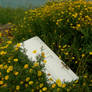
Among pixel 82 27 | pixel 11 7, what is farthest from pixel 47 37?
pixel 11 7

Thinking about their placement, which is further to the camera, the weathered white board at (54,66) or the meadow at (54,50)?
the weathered white board at (54,66)

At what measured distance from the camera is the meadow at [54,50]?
2288 mm

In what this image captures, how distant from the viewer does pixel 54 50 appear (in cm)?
355

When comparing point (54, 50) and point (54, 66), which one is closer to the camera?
point (54, 66)

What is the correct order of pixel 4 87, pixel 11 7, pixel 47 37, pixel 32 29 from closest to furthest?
1. pixel 4 87
2. pixel 47 37
3. pixel 32 29
4. pixel 11 7

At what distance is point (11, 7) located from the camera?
630 centimetres

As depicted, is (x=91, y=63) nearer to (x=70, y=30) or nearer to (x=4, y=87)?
(x=70, y=30)

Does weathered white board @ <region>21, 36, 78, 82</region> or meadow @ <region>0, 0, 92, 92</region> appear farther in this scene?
weathered white board @ <region>21, 36, 78, 82</region>

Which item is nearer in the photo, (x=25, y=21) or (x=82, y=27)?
(x=82, y=27)

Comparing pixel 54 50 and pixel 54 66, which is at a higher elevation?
pixel 54 50

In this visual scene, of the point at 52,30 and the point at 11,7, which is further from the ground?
the point at 11,7

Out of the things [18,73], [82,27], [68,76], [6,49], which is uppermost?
[82,27]

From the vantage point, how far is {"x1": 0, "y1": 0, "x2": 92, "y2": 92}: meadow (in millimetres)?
2288

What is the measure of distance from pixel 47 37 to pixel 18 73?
4.99ft
